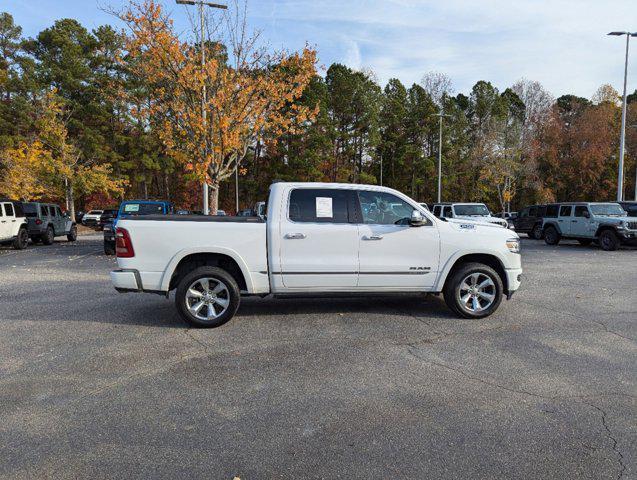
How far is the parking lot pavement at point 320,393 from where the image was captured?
2.95m

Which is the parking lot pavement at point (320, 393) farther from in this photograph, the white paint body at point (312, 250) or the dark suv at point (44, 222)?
the dark suv at point (44, 222)

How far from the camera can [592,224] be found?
17.5 metres

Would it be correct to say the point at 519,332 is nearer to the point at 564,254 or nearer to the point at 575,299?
the point at 575,299

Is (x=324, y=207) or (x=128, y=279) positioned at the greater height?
(x=324, y=207)

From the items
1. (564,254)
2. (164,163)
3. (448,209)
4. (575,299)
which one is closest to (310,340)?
(575,299)

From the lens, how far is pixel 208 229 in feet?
19.6

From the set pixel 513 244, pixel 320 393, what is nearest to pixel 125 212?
pixel 513 244

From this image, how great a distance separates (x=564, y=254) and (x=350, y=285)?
12449 mm

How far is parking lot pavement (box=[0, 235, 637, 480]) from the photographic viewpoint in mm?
2945

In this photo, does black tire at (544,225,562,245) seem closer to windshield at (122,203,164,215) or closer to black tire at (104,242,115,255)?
windshield at (122,203,164,215)

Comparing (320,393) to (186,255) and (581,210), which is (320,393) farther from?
(581,210)

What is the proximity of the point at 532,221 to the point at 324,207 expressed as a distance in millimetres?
21730

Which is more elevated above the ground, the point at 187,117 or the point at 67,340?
the point at 187,117

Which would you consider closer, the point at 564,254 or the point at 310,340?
the point at 310,340
